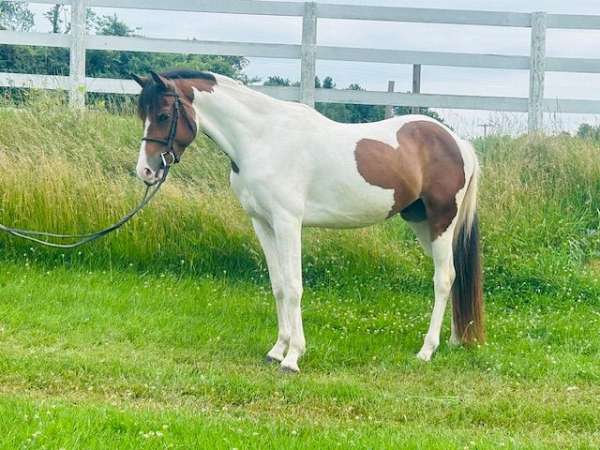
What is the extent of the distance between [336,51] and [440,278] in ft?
21.4

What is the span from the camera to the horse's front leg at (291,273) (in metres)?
5.57

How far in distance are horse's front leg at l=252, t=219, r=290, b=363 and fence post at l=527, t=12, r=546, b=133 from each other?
7.56 m

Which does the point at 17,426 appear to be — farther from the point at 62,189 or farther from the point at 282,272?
the point at 62,189

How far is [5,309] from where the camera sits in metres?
6.63

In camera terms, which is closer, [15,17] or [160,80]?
[160,80]

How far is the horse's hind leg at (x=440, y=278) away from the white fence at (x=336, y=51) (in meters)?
6.22

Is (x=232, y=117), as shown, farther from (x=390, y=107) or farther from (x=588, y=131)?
(x=588, y=131)

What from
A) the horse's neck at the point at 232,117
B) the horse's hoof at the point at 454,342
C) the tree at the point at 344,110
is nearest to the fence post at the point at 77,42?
the tree at the point at 344,110

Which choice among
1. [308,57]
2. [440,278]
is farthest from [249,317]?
[308,57]

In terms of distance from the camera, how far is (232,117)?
18.8 ft

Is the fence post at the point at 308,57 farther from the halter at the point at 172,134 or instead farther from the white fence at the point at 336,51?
the halter at the point at 172,134

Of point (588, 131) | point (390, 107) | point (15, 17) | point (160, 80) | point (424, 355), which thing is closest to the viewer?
point (160, 80)

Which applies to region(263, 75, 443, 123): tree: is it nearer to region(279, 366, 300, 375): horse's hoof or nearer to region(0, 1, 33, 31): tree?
region(0, 1, 33, 31): tree

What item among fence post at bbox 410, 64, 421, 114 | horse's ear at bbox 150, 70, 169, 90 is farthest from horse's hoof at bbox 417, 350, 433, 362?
→ fence post at bbox 410, 64, 421, 114
